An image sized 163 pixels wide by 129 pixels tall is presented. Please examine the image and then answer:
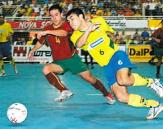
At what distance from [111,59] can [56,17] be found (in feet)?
6.48

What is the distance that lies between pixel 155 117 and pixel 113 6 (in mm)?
21493

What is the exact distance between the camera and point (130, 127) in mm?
7055

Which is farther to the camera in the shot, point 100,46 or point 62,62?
point 62,62

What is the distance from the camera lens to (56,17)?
9.01 m

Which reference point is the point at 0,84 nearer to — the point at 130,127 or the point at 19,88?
the point at 19,88

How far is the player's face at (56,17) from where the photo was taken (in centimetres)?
891

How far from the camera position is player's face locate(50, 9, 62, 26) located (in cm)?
891

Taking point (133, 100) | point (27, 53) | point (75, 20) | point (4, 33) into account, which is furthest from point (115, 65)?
point (27, 53)

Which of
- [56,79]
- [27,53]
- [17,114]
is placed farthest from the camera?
[27,53]

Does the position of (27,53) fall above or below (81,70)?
below

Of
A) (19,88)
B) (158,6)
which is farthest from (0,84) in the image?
(158,6)

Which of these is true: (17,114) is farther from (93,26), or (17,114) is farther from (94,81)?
(94,81)

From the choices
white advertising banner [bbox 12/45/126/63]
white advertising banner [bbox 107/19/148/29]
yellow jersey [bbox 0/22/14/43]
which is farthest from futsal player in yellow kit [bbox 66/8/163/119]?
white advertising banner [bbox 107/19/148/29]

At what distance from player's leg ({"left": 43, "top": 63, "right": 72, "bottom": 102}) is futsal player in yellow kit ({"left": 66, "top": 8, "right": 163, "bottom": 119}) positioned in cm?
165
